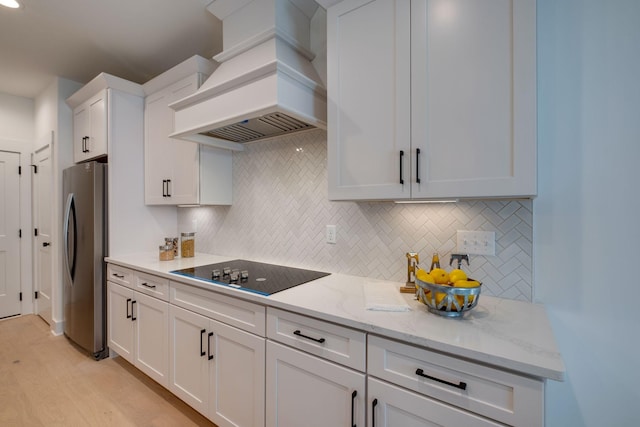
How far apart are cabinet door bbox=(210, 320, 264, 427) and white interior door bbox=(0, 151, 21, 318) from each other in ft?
12.0

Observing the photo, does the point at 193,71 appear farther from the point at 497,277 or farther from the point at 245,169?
the point at 497,277

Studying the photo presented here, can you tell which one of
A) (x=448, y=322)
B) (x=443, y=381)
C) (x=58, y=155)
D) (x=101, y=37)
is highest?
(x=101, y=37)

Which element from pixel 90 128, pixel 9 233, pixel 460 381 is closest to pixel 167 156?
pixel 90 128

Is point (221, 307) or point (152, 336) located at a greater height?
point (221, 307)

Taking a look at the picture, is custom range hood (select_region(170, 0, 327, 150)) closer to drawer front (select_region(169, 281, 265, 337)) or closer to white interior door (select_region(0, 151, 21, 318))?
drawer front (select_region(169, 281, 265, 337))

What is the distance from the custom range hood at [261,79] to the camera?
5.00 ft

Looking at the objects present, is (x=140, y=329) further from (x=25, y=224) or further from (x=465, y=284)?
(x=25, y=224)

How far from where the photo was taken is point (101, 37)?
2320 mm

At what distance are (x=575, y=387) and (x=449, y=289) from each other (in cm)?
75

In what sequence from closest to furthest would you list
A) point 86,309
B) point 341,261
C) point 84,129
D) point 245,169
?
point 341,261 → point 245,169 → point 86,309 → point 84,129

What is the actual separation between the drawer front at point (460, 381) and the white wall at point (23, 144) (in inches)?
180

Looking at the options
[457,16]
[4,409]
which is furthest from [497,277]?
[4,409]

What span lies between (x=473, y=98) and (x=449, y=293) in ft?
2.48

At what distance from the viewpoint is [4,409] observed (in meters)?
1.93
